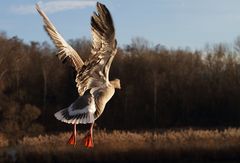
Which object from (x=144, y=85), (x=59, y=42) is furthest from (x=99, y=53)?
(x=144, y=85)

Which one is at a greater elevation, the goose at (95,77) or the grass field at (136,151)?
the goose at (95,77)

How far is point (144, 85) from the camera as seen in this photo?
5944cm

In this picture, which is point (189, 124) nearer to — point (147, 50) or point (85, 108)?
point (147, 50)

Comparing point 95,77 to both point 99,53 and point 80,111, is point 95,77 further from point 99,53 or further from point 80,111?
point 80,111

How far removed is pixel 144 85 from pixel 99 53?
50.5 metres

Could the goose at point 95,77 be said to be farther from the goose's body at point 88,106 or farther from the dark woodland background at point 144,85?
the dark woodland background at point 144,85

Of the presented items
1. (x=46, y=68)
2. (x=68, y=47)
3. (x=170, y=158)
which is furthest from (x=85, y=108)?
(x=46, y=68)

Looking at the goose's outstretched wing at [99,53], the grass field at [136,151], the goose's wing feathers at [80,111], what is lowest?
the grass field at [136,151]

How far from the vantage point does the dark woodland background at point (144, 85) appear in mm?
55094

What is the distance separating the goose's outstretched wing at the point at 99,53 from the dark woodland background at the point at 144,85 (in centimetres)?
4349

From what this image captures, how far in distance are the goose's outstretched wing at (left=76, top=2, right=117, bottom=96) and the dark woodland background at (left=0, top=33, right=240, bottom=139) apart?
43488 mm

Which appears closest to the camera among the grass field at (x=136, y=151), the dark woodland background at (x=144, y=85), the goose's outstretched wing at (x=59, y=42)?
the goose's outstretched wing at (x=59, y=42)

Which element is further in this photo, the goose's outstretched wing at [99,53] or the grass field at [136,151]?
the grass field at [136,151]

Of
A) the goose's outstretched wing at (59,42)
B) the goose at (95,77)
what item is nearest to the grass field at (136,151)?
the goose's outstretched wing at (59,42)
